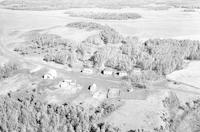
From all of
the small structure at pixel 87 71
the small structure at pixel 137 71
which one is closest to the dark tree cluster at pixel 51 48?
the small structure at pixel 87 71

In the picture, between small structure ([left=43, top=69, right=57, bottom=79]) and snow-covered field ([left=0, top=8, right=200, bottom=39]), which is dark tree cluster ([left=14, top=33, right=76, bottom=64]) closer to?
small structure ([left=43, top=69, right=57, bottom=79])

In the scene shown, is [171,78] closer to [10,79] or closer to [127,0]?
[10,79]

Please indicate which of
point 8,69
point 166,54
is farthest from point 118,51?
point 8,69

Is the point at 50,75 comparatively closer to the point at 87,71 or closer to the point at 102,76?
the point at 87,71

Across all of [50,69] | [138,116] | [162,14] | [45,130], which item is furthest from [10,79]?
[162,14]

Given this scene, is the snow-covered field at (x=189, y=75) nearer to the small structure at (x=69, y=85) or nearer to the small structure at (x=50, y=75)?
the small structure at (x=69, y=85)

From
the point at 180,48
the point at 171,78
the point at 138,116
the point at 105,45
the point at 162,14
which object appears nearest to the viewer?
the point at 138,116

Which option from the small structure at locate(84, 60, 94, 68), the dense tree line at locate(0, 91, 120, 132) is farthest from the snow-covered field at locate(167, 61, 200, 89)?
the dense tree line at locate(0, 91, 120, 132)
